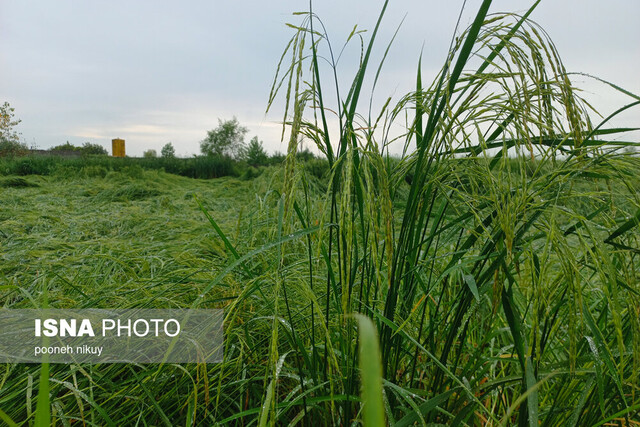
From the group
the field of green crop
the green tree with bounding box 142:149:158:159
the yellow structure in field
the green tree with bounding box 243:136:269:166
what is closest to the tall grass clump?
the field of green crop

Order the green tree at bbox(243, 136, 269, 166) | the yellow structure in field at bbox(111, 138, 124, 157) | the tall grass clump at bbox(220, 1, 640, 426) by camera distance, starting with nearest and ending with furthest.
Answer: the tall grass clump at bbox(220, 1, 640, 426) < the green tree at bbox(243, 136, 269, 166) < the yellow structure in field at bbox(111, 138, 124, 157)

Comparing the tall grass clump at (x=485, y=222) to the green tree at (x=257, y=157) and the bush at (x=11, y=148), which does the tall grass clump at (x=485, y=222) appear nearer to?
the green tree at (x=257, y=157)

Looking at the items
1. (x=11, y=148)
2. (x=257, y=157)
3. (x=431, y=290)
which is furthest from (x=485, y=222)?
(x=11, y=148)

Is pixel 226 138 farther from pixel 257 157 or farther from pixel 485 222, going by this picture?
pixel 485 222

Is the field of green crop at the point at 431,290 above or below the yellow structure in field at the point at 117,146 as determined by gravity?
below

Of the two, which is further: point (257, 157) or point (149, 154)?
point (149, 154)

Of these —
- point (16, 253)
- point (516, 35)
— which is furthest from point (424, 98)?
point (16, 253)

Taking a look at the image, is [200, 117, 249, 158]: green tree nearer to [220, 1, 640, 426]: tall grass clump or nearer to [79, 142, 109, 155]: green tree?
[79, 142, 109, 155]: green tree

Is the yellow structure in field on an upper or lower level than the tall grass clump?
upper

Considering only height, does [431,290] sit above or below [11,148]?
below

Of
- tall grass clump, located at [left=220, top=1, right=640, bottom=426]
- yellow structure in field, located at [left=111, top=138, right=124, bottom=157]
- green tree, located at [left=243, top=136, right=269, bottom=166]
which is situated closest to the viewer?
tall grass clump, located at [left=220, top=1, right=640, bottom=426]

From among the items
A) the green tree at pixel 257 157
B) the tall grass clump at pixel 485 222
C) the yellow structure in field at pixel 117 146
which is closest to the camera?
the tall grass clump at pixel 485 222

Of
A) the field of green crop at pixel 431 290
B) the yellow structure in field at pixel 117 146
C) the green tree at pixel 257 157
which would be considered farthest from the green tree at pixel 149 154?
the field of green crop at pixel 431 290

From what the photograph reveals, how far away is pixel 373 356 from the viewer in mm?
236
